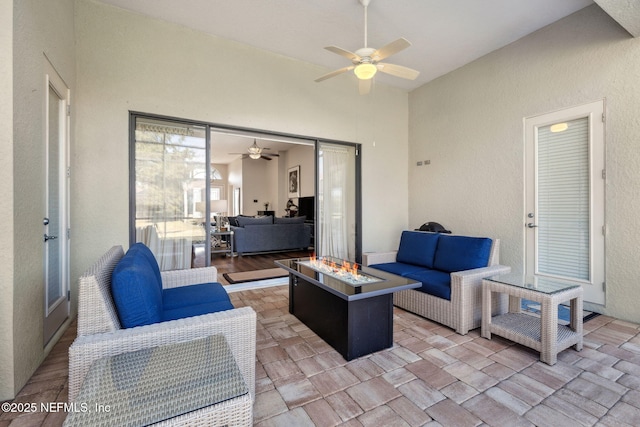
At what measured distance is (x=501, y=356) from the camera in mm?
2225

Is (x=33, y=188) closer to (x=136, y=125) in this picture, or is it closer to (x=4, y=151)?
(x=4, y=151)

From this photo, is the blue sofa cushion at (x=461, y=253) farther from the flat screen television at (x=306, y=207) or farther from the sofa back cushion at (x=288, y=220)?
the flat screen television at (x=306, y=207)

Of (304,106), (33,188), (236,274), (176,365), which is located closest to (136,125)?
(33,188)

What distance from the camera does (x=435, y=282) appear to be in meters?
2.90

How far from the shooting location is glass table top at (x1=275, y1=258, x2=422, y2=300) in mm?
2125

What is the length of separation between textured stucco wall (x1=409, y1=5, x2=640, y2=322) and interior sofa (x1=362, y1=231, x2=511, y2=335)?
116 cm

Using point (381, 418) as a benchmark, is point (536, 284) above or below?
above

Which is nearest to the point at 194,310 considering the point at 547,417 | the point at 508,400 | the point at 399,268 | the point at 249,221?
the point at 508,400

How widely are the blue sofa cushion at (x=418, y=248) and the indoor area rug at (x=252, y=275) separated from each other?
1.95 meters

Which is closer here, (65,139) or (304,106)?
(65,139)

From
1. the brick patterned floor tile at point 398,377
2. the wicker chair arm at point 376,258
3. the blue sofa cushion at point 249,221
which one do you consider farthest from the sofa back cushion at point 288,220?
the brick patterned floor tile at point 398,377

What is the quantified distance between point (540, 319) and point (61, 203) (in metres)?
4.31

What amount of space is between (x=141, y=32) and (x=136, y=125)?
107cm

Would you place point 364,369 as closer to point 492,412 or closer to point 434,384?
point 434,384
